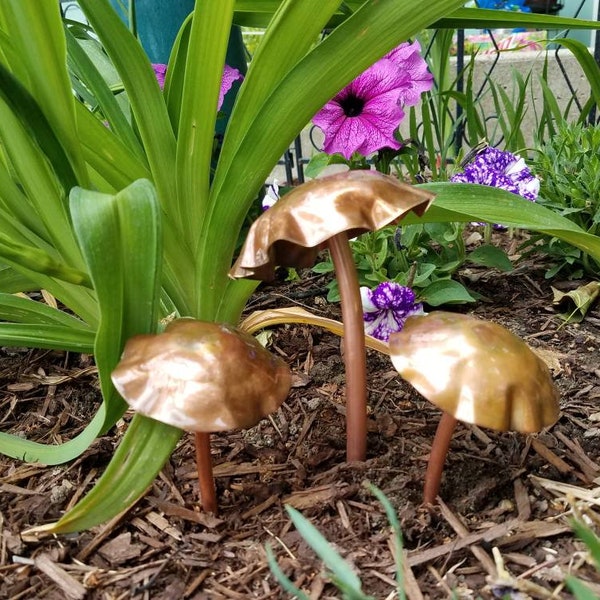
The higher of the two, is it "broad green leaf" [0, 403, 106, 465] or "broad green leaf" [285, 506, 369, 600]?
"broad green leaf" [285, 506, 369, 600]

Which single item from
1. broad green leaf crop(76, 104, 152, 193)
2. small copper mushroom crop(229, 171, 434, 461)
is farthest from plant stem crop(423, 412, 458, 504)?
broad green leaf crop(76, 104, 152, 193)

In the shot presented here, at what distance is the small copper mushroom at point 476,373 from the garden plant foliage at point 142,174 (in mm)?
284

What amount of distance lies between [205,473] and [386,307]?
524 millimetres

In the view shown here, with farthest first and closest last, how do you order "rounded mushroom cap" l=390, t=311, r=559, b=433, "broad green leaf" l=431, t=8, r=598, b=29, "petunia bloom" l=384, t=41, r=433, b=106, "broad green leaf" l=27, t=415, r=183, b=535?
1. "petunia bloom" l=384, t=41, r=433, b=106
2. "broad green leaf" l=431, t=8, r=598, b=29
3. "broad green leaf" l=27, t=415, r=183, b=535
4. "rounded mushroom cap" l=390, t=311, r=559, b=433

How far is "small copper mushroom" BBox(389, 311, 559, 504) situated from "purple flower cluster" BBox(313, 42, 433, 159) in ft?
2.11

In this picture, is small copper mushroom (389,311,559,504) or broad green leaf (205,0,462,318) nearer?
small copper mushroom (389,311,559,504)

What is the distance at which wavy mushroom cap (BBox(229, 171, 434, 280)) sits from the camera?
24.0 inches

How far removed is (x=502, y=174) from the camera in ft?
4.39

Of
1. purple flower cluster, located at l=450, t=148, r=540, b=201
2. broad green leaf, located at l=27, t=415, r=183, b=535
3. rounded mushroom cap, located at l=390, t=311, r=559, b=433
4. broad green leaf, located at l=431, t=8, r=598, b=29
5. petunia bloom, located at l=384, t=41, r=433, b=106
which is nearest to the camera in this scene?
rounded mushroom cap, located at l=390, t=311, r=559, b=433

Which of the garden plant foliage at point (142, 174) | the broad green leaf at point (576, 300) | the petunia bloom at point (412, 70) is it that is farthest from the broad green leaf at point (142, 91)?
the broad green leaf at point (576, 300)

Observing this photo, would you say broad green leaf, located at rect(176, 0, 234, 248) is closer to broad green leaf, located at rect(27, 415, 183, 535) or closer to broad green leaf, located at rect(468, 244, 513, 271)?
broad green leaf, located at rect(27, 415, 183, 535)

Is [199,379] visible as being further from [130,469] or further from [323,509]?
[323,509]

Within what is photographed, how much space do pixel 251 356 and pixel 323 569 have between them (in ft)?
0.85

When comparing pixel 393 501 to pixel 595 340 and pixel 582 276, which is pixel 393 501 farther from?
pixel 582 276
